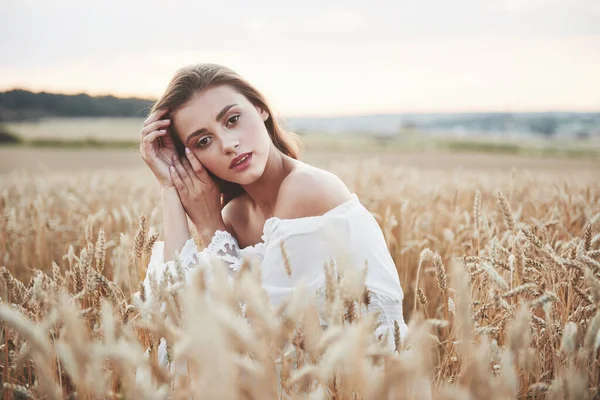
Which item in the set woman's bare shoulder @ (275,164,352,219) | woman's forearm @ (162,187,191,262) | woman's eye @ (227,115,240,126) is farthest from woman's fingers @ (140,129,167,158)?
woman's bare shoulder @ (275,164,352,219)

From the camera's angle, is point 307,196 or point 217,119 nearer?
point 307,196

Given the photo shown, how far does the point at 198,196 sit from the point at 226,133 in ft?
1.85

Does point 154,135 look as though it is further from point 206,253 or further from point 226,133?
point 206,253

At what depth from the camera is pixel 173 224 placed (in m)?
2.69

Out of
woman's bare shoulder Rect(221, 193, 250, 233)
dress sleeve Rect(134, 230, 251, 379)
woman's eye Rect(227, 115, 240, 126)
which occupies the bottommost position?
dress sleeve Rect(134, 230, 251, 379)

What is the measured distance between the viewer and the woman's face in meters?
2.45

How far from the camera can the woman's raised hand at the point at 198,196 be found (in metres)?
2.82

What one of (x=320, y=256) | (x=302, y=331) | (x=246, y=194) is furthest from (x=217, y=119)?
(x=302, y=331)

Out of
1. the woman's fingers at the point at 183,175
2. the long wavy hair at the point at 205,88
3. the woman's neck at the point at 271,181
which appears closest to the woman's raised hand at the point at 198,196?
the woman's fingers at the point at 183,175

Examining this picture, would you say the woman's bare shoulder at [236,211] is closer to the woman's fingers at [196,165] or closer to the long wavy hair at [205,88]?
the long wavy hair at [205,88]

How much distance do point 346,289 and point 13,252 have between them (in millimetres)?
3208

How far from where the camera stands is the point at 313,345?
3.03 feet

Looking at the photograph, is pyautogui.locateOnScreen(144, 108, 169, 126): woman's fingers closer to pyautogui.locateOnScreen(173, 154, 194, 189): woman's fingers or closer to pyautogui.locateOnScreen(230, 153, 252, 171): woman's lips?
pyautogui.locateOnScreen(173, 154, 194, 189): woman's fingers

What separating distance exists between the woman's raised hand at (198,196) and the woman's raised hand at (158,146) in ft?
0.21
